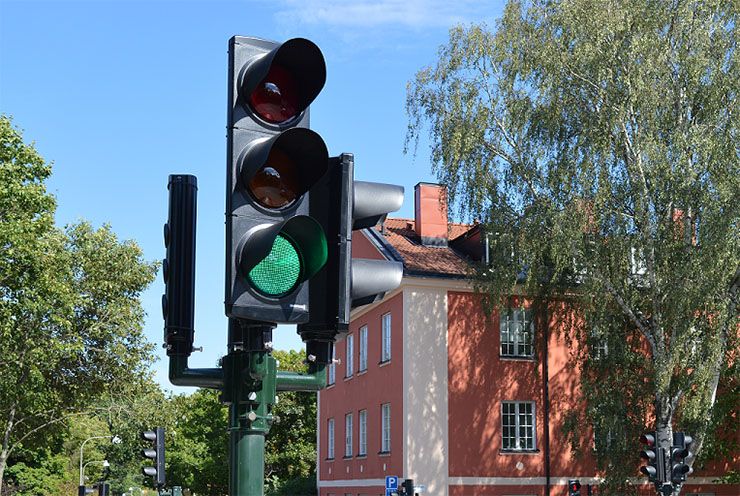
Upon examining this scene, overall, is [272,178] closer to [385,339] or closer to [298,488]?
[385,339]

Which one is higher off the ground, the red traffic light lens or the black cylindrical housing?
the red traffic light lens

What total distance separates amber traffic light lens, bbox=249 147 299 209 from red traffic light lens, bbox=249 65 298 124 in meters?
0.13

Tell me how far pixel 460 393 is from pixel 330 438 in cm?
1012

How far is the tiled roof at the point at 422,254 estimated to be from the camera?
120ft

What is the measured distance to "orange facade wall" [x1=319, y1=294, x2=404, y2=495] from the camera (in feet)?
120

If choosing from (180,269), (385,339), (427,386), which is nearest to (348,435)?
(385,339)

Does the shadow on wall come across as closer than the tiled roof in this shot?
Yes

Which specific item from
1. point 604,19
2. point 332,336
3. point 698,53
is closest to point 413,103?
point 604,19

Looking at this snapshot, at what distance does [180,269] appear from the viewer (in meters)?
3.22

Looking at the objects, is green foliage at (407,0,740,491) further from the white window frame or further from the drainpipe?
the white window frame

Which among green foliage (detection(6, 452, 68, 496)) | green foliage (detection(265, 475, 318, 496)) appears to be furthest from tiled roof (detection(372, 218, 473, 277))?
green foliage (detection(6, 452, 68, 496))

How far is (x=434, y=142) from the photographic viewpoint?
1271 inches

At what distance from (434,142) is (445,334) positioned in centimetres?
769

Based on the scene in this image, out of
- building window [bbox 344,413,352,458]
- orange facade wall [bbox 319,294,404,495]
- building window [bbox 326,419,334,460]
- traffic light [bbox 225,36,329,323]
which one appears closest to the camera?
traffic light [bbox 225,36,329,323]
